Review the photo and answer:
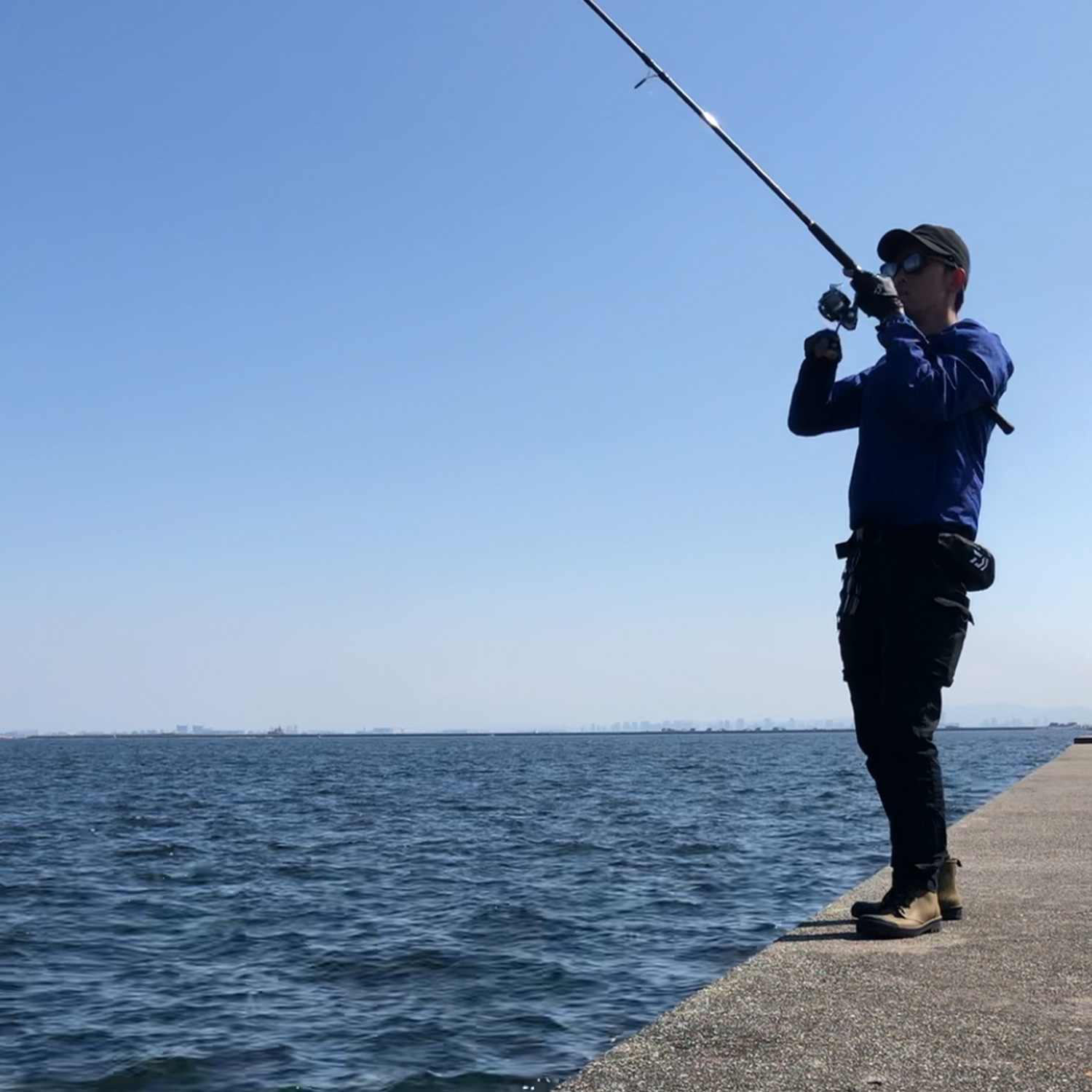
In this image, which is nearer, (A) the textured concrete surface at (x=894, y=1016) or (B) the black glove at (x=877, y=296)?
(A) the textured concrete surface at (x=894, y=1016)

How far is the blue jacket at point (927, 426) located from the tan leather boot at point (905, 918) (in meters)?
1.07

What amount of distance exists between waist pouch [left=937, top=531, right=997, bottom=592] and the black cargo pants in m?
0.02

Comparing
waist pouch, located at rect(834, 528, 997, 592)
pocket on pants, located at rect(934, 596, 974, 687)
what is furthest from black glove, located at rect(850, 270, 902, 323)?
pocket on pants, located at rect(934, 596, 974, 687)

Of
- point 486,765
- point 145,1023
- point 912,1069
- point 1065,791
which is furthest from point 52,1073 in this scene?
point 486,765

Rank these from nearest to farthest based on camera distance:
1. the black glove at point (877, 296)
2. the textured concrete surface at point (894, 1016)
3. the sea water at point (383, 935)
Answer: the textured concrete surface at point (894, 1016) → the black glove at point (877, 296) → the sea water at point (383, 935)

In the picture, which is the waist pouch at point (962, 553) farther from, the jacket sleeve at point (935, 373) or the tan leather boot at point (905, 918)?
the tan leather boot at point (905, 918)

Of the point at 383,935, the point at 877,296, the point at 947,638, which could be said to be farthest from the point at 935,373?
the point at 383,935

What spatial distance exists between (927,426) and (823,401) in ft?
1.93

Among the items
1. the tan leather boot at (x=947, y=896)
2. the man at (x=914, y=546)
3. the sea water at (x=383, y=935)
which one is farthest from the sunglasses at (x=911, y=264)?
the sea water at (x=383, y=935)

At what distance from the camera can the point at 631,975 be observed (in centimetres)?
672

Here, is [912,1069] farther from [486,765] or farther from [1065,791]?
[486,765]

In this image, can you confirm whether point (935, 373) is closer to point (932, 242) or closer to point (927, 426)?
point (927, 426)

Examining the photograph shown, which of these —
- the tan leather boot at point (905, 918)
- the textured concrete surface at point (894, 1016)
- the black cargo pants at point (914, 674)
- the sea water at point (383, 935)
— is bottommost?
the sea water at point (383, 935)

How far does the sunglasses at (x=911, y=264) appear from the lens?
12.2ft
